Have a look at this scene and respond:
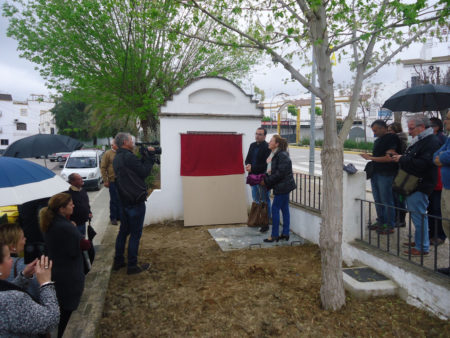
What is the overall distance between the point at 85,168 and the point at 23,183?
12649mm

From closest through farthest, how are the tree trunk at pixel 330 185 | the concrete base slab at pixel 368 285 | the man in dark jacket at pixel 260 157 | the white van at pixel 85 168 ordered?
1. the tree trunk at pixel 330 185
2. the concrete base slab at pixel 368 285
3. the man in dark jacket at pixel 260 157
4. the white van at pixel 85 168

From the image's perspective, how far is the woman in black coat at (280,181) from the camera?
5.56 m

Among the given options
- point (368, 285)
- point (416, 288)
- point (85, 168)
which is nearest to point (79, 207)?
point (368, 285)

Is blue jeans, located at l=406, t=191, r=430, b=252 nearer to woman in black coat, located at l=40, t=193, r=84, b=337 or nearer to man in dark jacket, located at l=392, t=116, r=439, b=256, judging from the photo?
man in dark jacket, located at l=392, t=116, r=439, b=256

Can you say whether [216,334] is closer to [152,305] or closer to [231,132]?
[152,305]

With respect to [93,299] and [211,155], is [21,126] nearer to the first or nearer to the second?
[211,155]

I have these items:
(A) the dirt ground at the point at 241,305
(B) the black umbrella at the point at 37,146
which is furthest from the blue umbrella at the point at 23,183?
(B) the black umbrella at the point at 37,146

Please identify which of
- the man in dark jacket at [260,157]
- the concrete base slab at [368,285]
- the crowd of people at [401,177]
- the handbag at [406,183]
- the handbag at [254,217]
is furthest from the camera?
the handbag at [254,217]

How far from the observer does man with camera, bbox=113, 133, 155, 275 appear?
441cm

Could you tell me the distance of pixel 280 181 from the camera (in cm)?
560

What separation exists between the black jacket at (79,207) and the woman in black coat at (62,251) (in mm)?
1408

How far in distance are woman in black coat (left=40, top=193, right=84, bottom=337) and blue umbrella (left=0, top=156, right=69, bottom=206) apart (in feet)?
0.91

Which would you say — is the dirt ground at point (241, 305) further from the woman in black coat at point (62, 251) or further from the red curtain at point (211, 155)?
the red curtain at point (211, 155)

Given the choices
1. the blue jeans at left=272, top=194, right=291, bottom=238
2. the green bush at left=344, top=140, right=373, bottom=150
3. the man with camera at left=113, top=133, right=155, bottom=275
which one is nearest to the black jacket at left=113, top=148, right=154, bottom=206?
the man with camera at left=113, top=133, right=155, bottom=275
